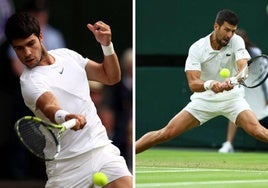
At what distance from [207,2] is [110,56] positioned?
1074 mm

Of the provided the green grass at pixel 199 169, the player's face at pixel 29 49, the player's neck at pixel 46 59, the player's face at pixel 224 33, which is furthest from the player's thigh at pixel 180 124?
the player's face at pixel 29 49

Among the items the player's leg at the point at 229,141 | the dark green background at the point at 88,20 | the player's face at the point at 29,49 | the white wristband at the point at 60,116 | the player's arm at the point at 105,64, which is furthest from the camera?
the player's leg at the point at 229,141

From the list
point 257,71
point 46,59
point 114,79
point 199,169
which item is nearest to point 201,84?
point 257,71

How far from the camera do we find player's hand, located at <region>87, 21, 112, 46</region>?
3.93 meters

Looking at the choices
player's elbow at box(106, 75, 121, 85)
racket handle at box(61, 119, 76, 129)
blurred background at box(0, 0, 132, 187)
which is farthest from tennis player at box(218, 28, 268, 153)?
racket handle at box(61, 119, 76, 129)

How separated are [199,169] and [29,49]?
1641 mm

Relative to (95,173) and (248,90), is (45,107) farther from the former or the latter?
(248,90)

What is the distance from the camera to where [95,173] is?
395 centimetres

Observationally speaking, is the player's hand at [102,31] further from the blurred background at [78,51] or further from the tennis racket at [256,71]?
the tennis racket at [256,71]

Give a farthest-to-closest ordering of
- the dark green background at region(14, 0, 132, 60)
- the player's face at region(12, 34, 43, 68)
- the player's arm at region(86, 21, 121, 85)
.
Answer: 1. the dark green background at region(14, 0, 132, 60)
2. the player's arm at region(86, 21, 121, 85)
3. the player's face at region(12, 34, 43, 68)

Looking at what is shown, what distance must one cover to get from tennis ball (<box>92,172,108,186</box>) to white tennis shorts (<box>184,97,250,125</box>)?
1145mm

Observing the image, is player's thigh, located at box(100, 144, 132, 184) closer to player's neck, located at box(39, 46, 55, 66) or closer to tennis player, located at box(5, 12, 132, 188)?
tennis player, located at box(5, 12, 132, 188)

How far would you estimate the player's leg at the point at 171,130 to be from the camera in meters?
4.90

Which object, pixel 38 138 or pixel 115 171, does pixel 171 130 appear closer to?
pixel 115 171
